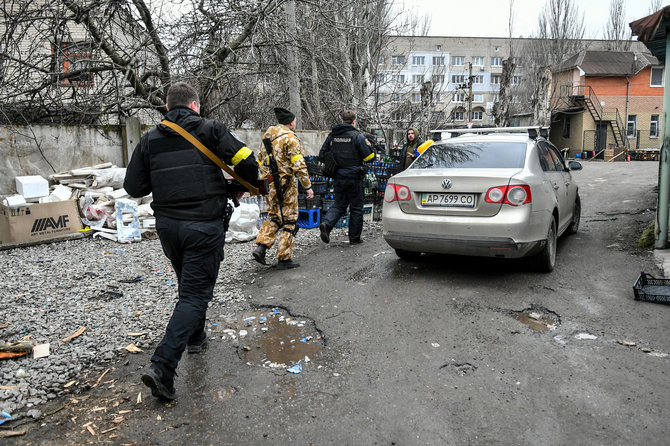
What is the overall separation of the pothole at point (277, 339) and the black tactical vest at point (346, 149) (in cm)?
327

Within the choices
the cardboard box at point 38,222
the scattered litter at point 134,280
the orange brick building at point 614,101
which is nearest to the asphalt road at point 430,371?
the scattered litter at point 134,280

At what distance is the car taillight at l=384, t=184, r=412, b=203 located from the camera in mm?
5453

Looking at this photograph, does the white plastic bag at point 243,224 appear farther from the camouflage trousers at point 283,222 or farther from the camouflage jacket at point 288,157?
the camouflage jacket at point 288,157

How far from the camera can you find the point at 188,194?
3160mm

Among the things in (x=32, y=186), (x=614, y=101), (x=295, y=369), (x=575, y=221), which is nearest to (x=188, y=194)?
(x=295, y=369)

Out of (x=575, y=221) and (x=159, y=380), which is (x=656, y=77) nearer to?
(x=575, y=221)

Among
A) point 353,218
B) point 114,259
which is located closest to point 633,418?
point 353,218

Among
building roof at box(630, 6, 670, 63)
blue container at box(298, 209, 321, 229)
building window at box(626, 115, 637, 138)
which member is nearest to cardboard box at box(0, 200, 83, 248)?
blue container at box(298, 209, 321, 229)

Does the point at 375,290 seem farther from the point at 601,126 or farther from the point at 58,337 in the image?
the point at 601,126

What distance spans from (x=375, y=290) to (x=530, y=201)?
73.7 inches

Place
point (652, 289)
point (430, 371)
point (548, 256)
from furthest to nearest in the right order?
point (548, 256), point (652, 289), point (430, 371)

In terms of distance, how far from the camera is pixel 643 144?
3700 centimetres

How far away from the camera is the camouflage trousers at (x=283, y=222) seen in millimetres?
6078

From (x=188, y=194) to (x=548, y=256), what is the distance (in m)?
4.09
